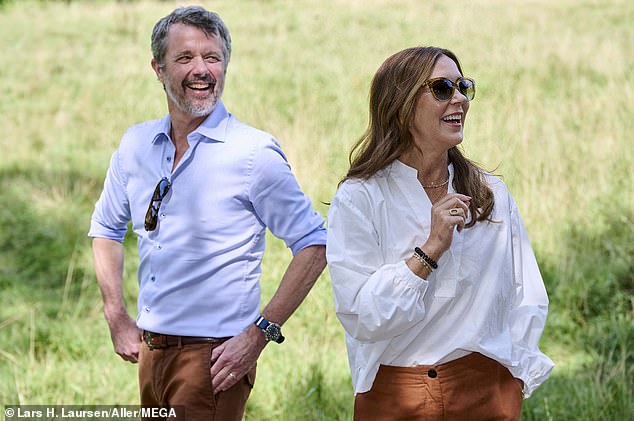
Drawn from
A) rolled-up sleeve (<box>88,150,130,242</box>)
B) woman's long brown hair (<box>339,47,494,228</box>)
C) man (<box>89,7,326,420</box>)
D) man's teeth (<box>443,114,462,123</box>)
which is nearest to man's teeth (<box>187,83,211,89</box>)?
man (<box>89,7,326,420</box>)

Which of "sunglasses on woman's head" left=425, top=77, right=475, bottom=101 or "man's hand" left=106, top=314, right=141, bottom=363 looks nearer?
"sunglasses on woman's head" left=425, top=77, right=475, bottom=101

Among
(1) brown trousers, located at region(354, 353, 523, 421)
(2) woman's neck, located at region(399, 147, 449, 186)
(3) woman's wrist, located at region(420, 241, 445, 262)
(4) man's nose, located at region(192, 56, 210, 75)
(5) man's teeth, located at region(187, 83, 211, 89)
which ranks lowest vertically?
(1) brown trousers, located at region(354, 353, 523, 421)

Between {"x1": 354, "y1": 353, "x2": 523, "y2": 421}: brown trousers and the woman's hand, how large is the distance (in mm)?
344

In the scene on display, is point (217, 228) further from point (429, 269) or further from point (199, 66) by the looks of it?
point (429, 269)

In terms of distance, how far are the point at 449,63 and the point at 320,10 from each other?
49.3ft

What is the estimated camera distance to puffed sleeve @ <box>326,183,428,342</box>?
2383 mm

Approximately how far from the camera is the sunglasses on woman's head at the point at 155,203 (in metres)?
3.01

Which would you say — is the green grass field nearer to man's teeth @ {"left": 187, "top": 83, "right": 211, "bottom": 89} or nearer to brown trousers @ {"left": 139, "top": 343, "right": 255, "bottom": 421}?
man's teeth @ {"left": 187, "top": 83, "right": 211, "bottom": 89}

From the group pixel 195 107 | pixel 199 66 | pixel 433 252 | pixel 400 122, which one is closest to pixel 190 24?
pixel 199 66

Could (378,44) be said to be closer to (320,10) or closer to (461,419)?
(320,10)

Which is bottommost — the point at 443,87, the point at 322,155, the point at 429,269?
the point at 322,155

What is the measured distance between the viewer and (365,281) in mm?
2461

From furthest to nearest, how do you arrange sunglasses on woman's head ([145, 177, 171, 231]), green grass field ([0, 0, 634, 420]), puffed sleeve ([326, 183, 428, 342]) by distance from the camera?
green grass field ([0, 0, 634, 420])
sunglasses on woman's head ([145, 177, 171, 231])
puffed sleeve ([326, 183, 428, 342])

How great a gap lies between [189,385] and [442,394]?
87 cm
